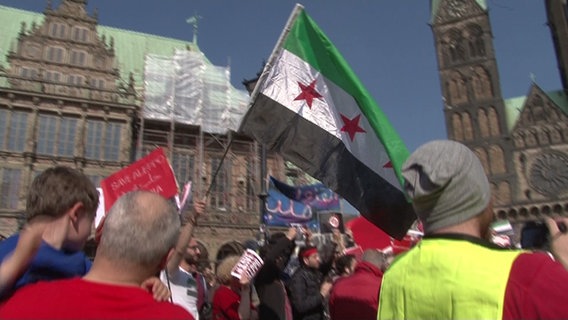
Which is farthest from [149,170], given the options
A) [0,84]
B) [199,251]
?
[0,84]

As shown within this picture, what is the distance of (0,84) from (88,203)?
84.7 ft

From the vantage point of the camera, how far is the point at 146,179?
274 inches

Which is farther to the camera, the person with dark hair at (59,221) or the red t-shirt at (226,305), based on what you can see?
the red t-shirt at (226,305)

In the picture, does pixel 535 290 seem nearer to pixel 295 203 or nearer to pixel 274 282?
pixel 274 282

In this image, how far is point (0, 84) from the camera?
23891 mm

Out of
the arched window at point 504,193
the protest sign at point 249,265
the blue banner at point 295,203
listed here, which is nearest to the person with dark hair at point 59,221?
the protest sign at point 249,265

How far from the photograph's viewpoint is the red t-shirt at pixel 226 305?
4496 mm

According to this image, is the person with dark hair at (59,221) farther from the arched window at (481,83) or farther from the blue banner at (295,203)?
the arched window at (481,83)

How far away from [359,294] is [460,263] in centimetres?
199

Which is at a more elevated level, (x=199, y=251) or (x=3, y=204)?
(x=199, y=251)

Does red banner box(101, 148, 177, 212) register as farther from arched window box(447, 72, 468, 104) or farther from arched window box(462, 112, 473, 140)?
arched window box(447, 72, 468, 104)

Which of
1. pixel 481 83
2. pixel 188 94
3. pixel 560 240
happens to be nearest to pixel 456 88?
pixel 481 83

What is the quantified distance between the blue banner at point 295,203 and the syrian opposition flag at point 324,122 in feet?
26.3

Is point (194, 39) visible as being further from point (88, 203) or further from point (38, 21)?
point (88, 203)
